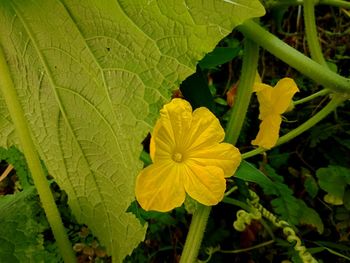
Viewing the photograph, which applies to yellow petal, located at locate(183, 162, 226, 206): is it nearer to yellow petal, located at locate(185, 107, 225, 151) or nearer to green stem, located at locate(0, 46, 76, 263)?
yellow petal, located at locate(185, 107, 225, 151)

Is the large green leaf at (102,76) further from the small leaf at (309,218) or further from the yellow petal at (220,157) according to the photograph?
the small leaf at (309,218)

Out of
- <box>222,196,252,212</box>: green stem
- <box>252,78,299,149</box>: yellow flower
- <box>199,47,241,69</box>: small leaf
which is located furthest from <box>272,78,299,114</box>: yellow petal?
<box>222,196,252,212</box>: green stem

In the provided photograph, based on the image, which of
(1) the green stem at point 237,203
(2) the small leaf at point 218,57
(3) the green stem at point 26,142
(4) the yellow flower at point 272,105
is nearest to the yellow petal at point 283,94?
(4) the yellow flower at point 272,105

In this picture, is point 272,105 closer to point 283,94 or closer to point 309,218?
point 283,94

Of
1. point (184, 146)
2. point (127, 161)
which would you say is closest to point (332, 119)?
point (184, 146)

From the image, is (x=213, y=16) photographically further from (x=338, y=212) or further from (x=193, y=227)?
(x=338, y=212)
